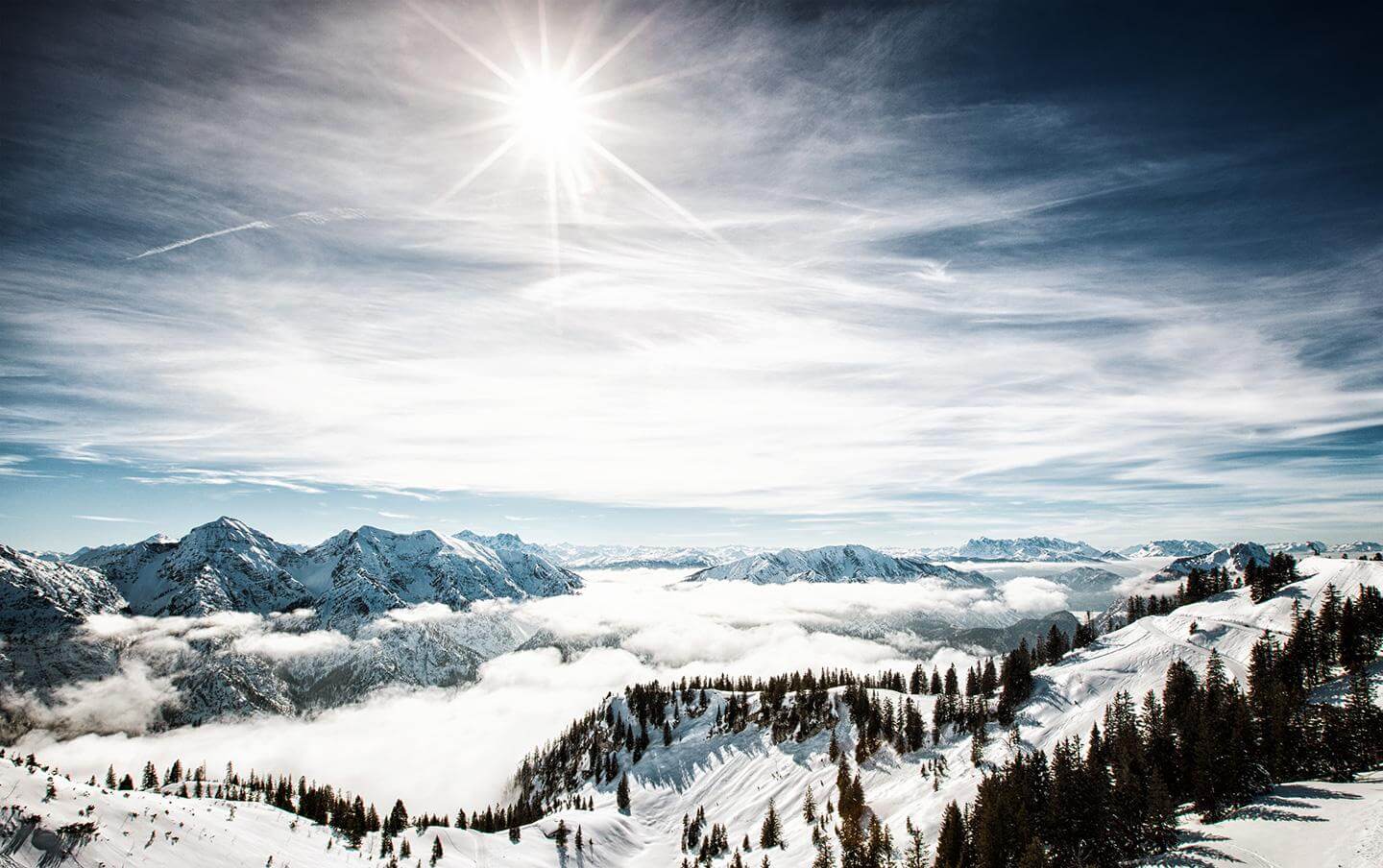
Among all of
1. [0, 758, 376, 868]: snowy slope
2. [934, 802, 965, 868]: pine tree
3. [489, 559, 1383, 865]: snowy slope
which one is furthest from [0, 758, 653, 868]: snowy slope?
[934, 802, 965, 868]: pine tree

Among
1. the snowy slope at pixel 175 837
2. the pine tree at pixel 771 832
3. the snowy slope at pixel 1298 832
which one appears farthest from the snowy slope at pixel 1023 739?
the snowy slope at pixel 1298 832

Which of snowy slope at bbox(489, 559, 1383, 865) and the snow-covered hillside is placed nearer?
the snow-covered hillside

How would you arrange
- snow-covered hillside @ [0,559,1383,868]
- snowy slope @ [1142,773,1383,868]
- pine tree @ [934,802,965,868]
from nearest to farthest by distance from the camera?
snowy slope @ [1142,773,1383,868] < snow-covered hillside @ [0,559,1383,868] < pine tree @ [934,802,965,868]

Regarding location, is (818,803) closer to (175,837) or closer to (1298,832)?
(1298,832)

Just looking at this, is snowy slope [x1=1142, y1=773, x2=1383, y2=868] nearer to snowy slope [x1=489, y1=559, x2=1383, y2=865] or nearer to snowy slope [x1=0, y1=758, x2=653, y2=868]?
snowy slope [x1=489, y1=559, x2=1383, y2=865]

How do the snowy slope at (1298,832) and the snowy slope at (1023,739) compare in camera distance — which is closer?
the snowy slope at (1298,832)

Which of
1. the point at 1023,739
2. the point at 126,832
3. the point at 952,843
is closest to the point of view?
the point at 126,832

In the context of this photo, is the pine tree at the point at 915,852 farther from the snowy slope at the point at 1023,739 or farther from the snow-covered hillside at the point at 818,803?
the snowy slope at the point at 1023,739

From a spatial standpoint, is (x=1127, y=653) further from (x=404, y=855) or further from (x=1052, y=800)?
(x=404, y=855)

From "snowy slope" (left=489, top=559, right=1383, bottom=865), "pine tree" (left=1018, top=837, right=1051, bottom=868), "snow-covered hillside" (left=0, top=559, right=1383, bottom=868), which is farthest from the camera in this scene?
"snowy slope" (left=489, top=559, right=1383, bottom=865)

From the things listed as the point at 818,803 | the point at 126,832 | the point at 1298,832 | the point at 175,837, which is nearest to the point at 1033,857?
the point at 1298,832

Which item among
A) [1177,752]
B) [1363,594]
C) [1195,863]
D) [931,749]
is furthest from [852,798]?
[1363,594]

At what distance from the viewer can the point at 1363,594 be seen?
149375mm

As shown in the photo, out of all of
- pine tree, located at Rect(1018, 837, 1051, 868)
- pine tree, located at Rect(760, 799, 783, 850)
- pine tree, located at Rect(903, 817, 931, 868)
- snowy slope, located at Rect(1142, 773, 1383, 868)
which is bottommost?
pine tree, located at Rect(760, 799, 783, 850)
